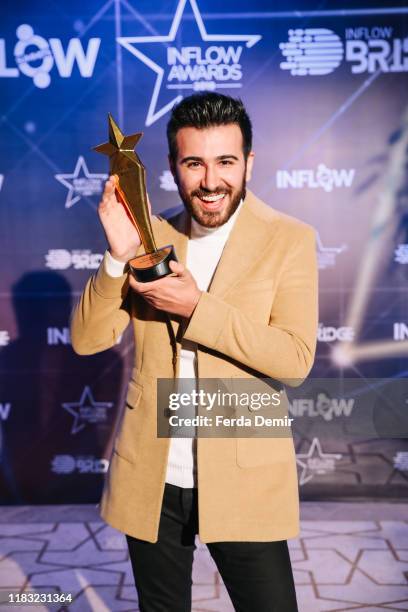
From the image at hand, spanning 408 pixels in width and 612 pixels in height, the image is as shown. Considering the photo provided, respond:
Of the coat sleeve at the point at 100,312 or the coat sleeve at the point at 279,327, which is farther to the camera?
the coat sleeve at the point at 100,312

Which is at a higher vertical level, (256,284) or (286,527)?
(256,284)

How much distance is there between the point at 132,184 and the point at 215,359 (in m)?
0.44

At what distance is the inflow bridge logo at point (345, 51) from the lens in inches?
124

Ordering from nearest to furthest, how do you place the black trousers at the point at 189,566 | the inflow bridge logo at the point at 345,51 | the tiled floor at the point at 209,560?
the black trousers at the point at 189,566 < the tiled floor at the point at 209,560 < the inflow bridge logo at the point at 345,51

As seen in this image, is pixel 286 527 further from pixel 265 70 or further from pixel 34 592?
pixel 265 70

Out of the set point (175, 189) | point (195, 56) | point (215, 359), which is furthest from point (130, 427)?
point (195, 56)

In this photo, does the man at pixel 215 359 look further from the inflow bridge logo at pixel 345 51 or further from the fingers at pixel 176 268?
the inflow bridge logo at pixel 345 51

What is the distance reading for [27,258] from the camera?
10.9 ft

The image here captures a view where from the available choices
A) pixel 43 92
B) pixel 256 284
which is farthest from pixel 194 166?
pixel 43 92

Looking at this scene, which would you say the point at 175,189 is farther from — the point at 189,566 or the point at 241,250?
the point at 189,566

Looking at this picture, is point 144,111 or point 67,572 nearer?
point 67,572

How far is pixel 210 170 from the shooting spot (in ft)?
4.67

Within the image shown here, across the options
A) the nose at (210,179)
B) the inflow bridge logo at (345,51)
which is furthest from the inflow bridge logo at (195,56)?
the nose at (210,179)

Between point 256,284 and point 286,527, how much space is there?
0.56 metres
